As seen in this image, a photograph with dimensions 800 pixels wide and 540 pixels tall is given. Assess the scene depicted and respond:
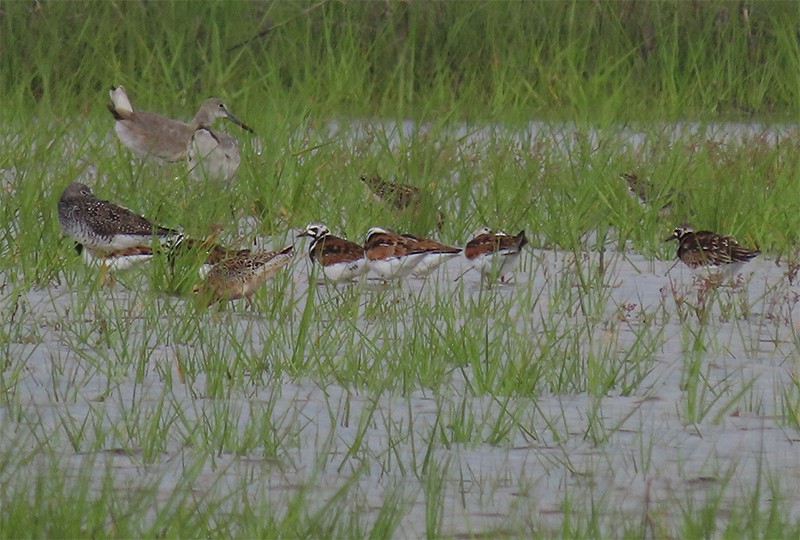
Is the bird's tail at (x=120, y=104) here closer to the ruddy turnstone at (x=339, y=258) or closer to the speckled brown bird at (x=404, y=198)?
the speckled brown bird at (x=404, y=198)

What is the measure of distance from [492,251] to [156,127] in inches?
174

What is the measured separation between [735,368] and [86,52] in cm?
756

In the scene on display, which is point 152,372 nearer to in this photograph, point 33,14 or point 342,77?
point 342,77

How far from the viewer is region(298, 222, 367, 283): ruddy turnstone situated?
737cm

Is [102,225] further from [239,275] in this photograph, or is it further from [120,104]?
[120,104]

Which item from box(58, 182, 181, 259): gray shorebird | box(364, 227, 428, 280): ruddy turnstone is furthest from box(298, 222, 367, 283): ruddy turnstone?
box(58, 182, 181, 259): gray shorebird

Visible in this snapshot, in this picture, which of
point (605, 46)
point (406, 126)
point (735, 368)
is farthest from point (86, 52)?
point (735, 368)

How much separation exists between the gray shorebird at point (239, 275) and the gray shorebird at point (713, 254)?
2.05m

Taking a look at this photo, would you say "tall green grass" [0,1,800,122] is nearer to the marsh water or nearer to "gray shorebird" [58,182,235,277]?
"gray shorebird" [58,182,235,277]

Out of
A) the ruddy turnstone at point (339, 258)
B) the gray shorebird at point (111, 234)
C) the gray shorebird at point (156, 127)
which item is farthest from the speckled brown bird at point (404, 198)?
the gray shorebird at point (156, 127)

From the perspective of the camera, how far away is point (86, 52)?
12.2 meters

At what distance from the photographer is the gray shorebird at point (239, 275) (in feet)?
21.9

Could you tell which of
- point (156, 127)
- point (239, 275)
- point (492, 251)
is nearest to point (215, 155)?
point (156, 127)

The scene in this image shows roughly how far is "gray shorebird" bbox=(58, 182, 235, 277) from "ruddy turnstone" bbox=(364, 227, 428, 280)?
0.71m
